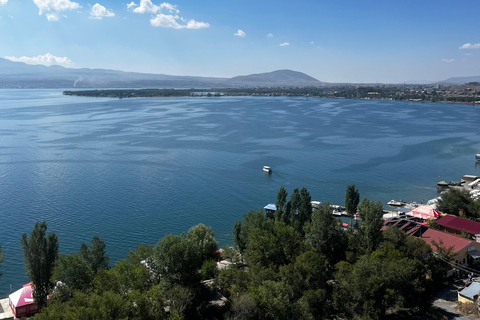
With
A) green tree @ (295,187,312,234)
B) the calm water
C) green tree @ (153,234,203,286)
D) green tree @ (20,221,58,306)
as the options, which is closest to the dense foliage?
the calm water

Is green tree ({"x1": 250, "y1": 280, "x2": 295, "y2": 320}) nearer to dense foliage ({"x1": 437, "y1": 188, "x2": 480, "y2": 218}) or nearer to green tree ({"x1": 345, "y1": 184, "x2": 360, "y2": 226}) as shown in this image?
green tree ({"x1": 345, "y1": 184, "x2": 360, "y2": 226})

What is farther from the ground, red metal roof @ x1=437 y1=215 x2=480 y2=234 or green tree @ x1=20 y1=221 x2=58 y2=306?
green tree @ x1=20 y1=221 x2=58 y2=306

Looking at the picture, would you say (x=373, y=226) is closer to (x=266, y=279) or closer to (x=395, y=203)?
(x=266, y=279)

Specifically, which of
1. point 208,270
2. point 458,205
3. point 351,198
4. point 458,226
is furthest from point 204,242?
point 458,205

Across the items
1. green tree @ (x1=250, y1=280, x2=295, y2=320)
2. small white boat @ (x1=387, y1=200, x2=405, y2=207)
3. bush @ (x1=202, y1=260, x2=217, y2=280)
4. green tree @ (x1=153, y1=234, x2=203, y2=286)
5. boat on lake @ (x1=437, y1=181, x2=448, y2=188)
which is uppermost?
green tree @ (x1=153, y1=234, x2=203, y2=286)

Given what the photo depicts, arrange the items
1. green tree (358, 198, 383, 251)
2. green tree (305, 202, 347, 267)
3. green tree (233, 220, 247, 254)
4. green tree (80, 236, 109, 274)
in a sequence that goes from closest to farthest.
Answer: green tree (80, 236, 109, 274), green tree (305, 202, 347, 267), green tree (358, 198, 383, 251), green tree (233, 220, 247, 254)
